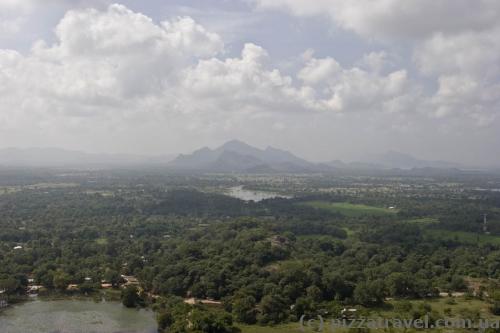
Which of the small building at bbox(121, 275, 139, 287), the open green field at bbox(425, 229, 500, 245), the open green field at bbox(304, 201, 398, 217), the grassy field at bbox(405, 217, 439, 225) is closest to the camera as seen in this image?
the small building at bbox(121, 275, 139, 287)

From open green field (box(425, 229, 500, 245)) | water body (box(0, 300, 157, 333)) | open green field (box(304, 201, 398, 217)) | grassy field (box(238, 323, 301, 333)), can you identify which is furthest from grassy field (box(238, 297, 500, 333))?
open green field (box(304, 201, 398, 217))

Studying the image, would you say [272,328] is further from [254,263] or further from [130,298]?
[130,298]

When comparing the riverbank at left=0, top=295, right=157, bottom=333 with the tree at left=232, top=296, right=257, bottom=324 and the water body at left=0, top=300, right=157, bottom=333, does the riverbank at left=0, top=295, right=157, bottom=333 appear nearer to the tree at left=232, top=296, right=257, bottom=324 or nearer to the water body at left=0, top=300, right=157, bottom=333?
the water body at left=0, top=300, right=157, bottom=333

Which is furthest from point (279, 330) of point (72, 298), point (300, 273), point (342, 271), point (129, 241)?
point (129, 241)

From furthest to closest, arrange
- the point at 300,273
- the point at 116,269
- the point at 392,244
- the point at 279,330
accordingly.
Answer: the point at 392,244 < the point at 116,269 < the point at 300,273 < the point at 279,330

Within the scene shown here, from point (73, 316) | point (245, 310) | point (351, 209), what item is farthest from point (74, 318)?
point (351, 209)

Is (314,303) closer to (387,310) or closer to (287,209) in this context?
(387,310)

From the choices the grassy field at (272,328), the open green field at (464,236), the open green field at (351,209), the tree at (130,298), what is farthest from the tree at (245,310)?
the open green field at (351,209)
